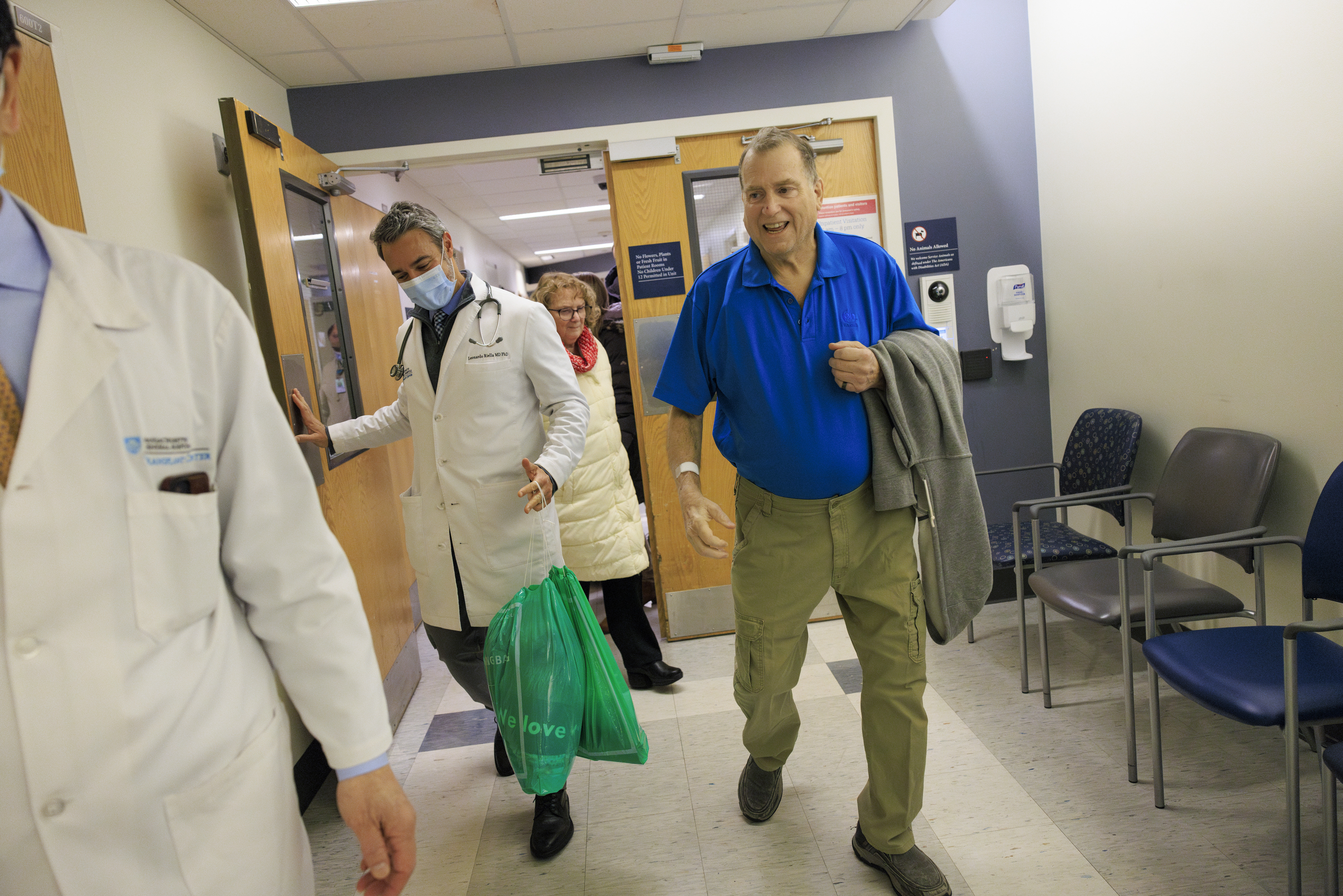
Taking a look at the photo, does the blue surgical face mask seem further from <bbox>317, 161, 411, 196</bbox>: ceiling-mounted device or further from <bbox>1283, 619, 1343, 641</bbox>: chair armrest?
<bbox>1283, 619, 1343, 641</bbox>: chair armrest

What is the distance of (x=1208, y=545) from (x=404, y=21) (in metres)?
3.12

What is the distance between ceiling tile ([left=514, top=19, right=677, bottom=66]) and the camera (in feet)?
10.1

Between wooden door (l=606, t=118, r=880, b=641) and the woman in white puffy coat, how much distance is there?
1.35 feet

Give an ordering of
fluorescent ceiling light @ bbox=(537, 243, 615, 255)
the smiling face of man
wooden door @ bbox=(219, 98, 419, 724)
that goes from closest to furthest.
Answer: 1. the smiling face of man
2. wooden door @ bbox=(219, 98, 419, 724)
3. fluorescent ceiling light @ bbox=(537, 243, 615, 255)

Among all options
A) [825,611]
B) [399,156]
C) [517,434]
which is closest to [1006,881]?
[517,434]

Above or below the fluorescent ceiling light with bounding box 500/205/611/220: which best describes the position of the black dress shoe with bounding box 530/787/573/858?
below

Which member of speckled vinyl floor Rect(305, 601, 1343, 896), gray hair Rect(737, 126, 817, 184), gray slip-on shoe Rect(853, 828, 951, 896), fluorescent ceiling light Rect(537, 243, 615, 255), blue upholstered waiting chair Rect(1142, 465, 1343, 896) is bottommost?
speckled vinyl floor Rect(305, 601, 1343, 896)

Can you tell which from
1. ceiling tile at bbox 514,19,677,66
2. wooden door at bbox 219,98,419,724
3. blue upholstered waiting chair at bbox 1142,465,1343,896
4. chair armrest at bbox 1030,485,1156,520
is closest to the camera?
blue upholstered waiting chair at bbox 1142,465,1343,896

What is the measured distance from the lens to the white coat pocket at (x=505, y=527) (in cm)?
211

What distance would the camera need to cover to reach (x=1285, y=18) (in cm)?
224

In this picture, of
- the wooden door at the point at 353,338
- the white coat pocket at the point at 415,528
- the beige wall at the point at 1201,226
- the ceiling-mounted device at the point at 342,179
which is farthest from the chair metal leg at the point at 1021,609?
the ceiling-mounted device at the point at 342,179

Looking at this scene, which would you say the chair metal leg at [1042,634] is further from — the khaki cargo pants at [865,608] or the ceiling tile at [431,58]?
the ceiling tile at [431,58]

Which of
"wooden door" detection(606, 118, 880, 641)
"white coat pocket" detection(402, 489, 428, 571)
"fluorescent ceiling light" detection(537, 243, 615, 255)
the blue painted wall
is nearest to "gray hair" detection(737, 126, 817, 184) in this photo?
"white coat pocket" detection(402, 489, 428, 571)

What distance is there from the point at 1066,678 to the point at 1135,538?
756mm
